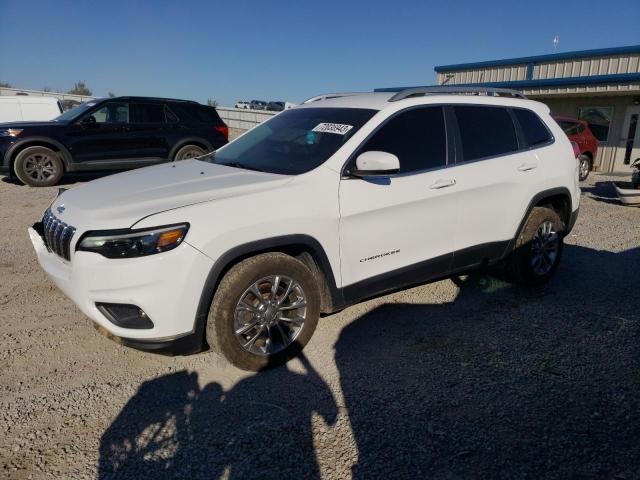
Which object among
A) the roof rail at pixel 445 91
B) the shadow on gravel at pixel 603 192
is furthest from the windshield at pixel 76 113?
the shadow on gravel at pixel 603 192

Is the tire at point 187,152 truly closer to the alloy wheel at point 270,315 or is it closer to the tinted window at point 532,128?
the tinted window at point 532,128

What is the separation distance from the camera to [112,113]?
10406 mm

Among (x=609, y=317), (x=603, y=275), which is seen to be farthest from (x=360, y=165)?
(x=603, y=275)

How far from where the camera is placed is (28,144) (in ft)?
32.6

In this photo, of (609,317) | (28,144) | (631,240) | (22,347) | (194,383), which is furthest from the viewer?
(28,144)

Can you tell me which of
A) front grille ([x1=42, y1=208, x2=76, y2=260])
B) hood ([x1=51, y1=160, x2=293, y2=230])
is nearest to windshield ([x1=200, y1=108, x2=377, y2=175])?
hood ([x1=51, y1=160, x2=293, y2=230])

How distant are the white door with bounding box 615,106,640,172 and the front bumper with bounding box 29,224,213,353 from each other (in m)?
16.6

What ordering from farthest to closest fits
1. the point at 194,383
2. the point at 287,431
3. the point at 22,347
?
the point at 22,347 < the point at 194,383 < the point at 287,431

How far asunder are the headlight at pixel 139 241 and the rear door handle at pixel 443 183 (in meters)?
1.95

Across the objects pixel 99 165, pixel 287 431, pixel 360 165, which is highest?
pixel 360 165

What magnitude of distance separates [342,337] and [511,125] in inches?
98.5

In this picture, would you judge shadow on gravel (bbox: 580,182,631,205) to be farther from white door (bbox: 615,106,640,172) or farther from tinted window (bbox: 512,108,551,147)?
tinted window (bbox: 512,108,551,147)

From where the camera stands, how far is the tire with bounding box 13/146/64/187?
391 inches

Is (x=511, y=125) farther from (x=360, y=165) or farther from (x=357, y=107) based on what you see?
(x=360, y=165)
